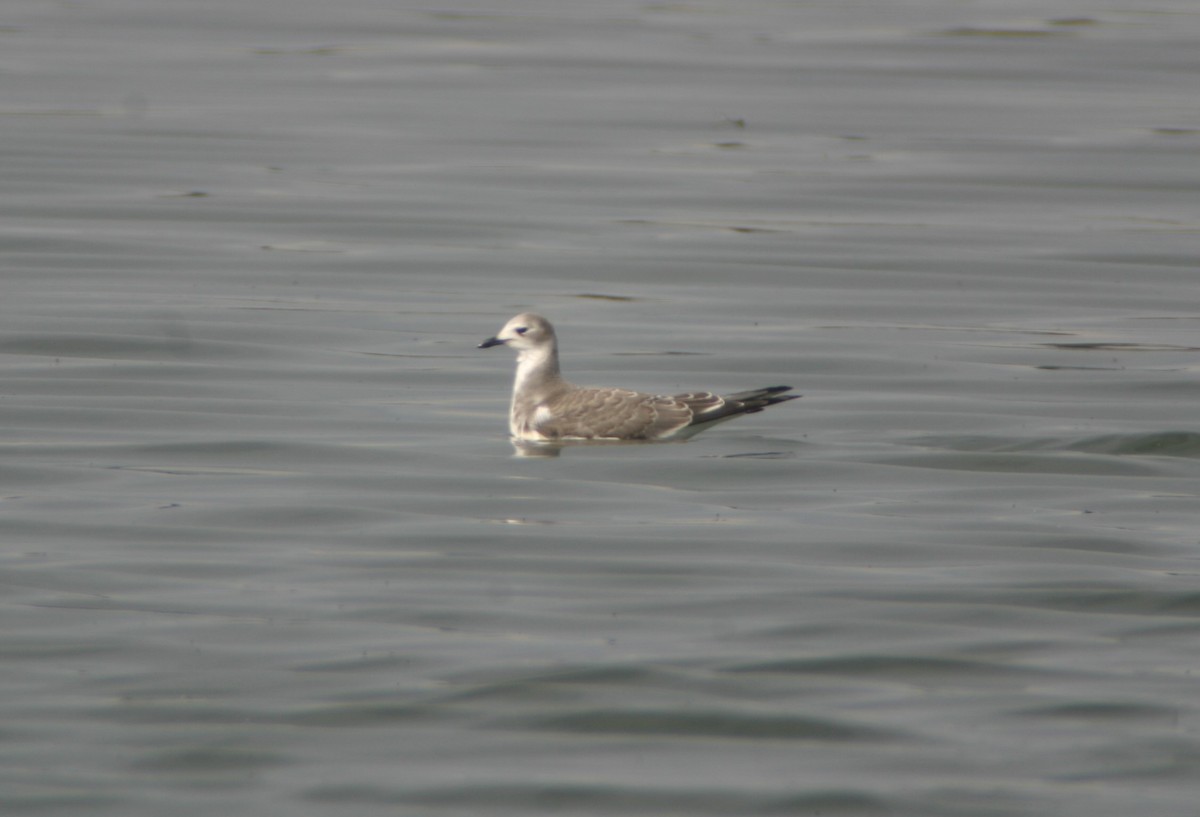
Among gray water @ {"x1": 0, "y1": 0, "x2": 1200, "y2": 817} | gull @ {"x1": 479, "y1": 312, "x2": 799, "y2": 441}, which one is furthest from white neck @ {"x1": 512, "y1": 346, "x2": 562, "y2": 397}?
gray water @ {"x1": 0, "y1": 0, "x2": 1200, "y2": 817}

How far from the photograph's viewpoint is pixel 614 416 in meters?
12.1

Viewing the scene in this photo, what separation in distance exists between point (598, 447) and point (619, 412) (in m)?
0.39

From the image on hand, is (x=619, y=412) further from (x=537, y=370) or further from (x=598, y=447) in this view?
(x=537, y=370)

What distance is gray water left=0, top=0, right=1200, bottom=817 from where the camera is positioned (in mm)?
7016

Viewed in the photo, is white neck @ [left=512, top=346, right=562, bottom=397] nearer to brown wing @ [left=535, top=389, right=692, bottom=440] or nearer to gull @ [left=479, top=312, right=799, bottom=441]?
gull @ [left=479, top=312, right=799, bottom=441]

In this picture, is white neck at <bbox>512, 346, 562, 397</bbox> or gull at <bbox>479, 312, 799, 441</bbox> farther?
white neck at <bbox>512, 346, 562, 397</bbox>

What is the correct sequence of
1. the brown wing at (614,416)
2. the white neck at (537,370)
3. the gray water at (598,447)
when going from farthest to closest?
the white neck at (537,370)
the brown wing at (614,416)
the gray water at (598,447)

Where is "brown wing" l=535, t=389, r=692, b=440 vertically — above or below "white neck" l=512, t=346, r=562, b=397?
below

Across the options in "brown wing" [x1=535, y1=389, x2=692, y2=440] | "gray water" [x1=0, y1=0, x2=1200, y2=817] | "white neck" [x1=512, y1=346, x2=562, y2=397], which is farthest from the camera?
"white neck" [x1=512, y1=346, x2=562, y2=397]

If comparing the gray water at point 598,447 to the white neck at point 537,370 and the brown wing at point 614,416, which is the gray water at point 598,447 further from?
the white neck at point 537,370

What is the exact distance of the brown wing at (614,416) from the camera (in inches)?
472

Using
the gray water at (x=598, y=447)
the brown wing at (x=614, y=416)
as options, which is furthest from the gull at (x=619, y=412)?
the gray water at (x=598, y=447)

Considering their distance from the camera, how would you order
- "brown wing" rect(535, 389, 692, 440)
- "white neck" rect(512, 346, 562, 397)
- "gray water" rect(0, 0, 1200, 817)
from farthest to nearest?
"white neck" rect(512, 346, 562, 397)
"brown wing" rect(535, 389, 692, 440)
"gray water" rect(0, 0, 1200, 817)

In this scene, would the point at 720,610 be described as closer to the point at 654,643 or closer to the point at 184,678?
the point at 654,643
